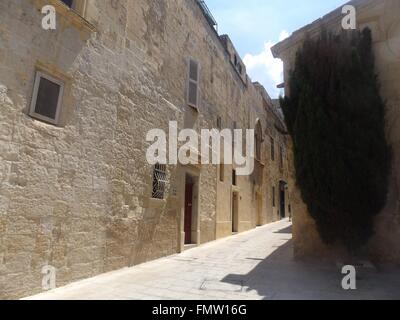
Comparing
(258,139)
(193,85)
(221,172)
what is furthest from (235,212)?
(193,85)

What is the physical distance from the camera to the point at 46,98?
471 cm

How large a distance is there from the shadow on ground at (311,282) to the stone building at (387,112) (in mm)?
386

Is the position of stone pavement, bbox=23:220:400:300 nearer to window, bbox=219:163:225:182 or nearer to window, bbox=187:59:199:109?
window, bbox=219:163:225:182

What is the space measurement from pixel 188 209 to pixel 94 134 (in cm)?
456

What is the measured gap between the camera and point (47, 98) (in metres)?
4.73

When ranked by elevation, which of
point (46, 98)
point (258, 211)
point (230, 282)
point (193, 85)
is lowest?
point (230, 282)

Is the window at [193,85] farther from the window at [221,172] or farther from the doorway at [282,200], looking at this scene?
the doorway at [282,200]

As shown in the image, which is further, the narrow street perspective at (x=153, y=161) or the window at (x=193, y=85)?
the window at (x=193, y=85)

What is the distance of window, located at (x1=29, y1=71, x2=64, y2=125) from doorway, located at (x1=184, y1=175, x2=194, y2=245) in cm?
493

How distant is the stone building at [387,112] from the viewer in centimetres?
559

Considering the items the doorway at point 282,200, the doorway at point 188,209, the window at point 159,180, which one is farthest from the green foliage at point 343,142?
the doorway at point 282,200

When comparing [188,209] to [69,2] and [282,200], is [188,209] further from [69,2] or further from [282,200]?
[282,200]

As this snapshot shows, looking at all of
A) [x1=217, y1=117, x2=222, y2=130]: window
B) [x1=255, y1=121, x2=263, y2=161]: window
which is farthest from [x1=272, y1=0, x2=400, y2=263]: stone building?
[x1=255, y1=121, x2=263, y2=161]: window

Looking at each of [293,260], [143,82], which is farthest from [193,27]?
[293,260]
